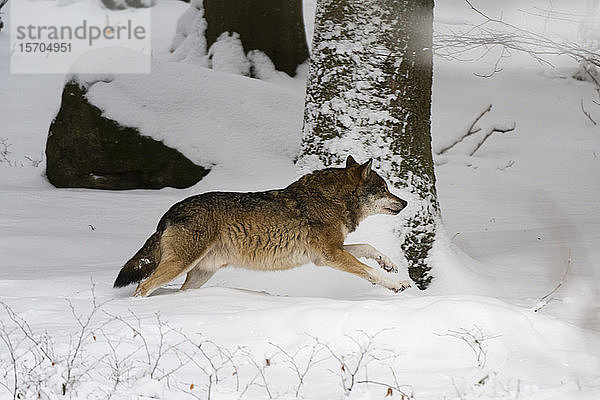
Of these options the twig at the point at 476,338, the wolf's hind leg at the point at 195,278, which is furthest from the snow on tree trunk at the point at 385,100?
the twig at the point at 476,338

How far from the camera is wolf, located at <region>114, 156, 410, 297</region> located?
538 centimetres

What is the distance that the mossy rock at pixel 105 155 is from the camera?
Answer: 10016mm

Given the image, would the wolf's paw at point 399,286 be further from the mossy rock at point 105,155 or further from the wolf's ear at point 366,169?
the mossy rock at point 105,155

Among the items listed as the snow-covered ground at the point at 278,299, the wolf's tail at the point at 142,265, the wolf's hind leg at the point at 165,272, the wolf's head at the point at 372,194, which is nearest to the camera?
the snow-covered ground at the point at 278,299

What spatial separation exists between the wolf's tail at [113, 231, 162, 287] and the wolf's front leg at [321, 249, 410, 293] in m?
1.20

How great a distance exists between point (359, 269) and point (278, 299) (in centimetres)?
71

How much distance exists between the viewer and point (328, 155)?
6348 mm

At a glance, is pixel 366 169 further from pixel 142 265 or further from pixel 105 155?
pixel 105 155

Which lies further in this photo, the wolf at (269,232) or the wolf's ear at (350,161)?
the wolf's ear at (350,161)

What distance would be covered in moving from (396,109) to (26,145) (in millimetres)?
10949

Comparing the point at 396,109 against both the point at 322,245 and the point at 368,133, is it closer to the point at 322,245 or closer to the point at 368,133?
the point at 368,133

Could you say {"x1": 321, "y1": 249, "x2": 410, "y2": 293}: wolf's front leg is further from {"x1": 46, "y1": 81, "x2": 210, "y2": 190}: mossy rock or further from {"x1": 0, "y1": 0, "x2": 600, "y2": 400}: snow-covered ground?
{"x1": 46, "y1": 81, "x2": 210, "y2": 190}: mossy rock

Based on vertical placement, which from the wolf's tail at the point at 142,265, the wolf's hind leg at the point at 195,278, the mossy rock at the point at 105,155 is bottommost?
the mossy rock at the point at 105,155

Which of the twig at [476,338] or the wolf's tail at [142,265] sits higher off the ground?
the twig at [476,338]
